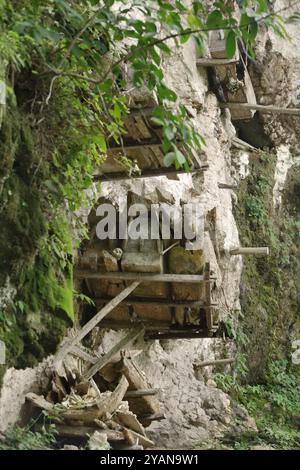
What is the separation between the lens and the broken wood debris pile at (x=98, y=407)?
6.32 meters

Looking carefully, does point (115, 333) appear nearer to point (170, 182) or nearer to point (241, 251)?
point (170, 182)

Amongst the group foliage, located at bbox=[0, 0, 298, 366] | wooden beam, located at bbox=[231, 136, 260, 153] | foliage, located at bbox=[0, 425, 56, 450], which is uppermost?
wooden beam, located at bbox=[231, 136, 260, 153]

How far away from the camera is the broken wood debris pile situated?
632 cm

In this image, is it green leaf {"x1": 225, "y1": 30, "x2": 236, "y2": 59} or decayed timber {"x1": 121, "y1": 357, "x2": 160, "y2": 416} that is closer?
green leaf {"x1": 225, "y1": 30, "x2": 236, "y2": 59}

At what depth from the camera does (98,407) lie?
6.49 m

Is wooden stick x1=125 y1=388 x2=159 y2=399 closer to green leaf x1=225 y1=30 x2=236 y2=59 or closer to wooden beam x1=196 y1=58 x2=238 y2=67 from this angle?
green leaf x1=225 y1=30 x2=236 y2=59

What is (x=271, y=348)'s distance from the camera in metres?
15.2

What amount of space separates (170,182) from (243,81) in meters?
3.68

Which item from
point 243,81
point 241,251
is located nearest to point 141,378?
point 241,251

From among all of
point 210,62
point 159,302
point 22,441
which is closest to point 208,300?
point 159,302

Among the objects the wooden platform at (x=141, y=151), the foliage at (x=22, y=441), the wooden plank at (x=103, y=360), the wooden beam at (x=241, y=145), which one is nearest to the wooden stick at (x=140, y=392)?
the wooden plank at (x=103, y=360)

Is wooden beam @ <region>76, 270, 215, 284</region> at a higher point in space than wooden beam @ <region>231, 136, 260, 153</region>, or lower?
lower

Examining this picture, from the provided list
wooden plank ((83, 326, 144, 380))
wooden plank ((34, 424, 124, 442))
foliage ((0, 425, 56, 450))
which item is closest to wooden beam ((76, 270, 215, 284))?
wooden plank ((83, 326, 144, 380))

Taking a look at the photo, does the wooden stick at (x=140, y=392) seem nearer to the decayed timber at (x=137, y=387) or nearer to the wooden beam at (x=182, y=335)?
the decayed timber at (x=137, y=387)
